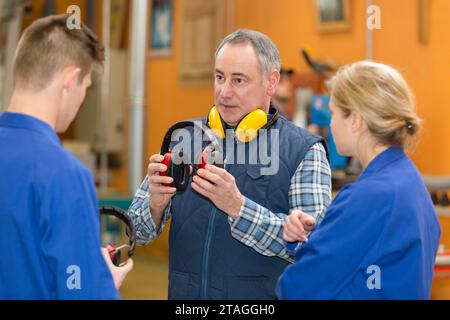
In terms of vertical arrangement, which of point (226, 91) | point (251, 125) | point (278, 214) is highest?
point (226, 91)

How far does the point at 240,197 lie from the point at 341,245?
422mm

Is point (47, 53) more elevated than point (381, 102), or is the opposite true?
point (47, 53)

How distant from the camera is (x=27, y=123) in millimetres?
1602

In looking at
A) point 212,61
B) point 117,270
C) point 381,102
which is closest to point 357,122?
point 381,102

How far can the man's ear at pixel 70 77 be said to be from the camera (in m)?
1.64

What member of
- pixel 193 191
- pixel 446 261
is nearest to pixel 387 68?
pixel 193 191

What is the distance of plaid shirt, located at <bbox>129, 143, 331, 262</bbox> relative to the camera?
2.04 m

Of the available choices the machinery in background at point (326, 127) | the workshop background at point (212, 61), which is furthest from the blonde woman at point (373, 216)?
the machinery in background at point (326, 127)

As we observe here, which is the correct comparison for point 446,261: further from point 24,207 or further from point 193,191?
point 24,207

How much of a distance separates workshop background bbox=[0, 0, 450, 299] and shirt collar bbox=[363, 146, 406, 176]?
1.78 m

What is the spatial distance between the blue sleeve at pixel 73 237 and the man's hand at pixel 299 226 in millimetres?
574

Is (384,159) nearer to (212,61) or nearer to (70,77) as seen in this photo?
(70,77)

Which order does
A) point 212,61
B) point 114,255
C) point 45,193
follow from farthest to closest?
point 212,61 < point 114,255 < point 45,193

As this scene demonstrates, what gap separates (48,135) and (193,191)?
71 centimetres
